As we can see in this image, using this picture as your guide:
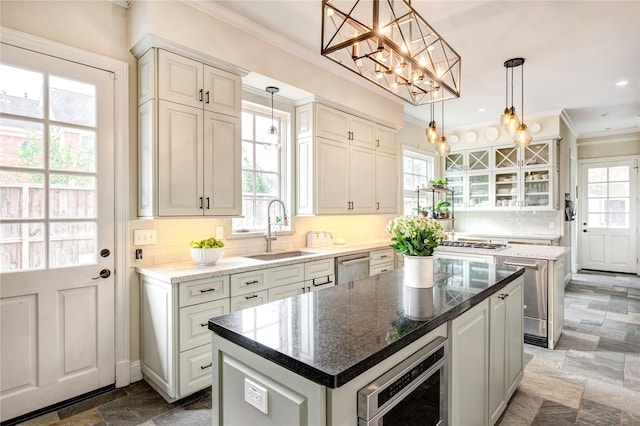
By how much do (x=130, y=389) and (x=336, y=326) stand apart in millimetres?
2111

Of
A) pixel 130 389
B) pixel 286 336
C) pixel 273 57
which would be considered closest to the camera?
pixel 286 336

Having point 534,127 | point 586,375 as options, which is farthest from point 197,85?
point 534,127

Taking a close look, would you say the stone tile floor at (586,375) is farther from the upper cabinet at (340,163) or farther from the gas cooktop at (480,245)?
the upper cabinet at (340,163)

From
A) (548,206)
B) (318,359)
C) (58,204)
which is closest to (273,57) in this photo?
(58,204)

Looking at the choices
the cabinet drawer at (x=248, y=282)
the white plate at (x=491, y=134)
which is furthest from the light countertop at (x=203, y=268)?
the white plate at (x=491, y=134)

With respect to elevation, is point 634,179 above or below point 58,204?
above

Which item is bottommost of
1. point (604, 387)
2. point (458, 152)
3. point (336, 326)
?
point (604, 387)

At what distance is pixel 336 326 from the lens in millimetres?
1310

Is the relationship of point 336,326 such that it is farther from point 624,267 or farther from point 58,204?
point 624,267

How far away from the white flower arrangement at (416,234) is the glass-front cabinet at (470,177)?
5.01 m

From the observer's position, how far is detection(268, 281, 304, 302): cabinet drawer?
287cm

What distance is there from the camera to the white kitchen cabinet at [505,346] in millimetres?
1953

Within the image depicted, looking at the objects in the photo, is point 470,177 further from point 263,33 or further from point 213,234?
point 213,234

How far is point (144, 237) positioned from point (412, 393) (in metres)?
2.31
